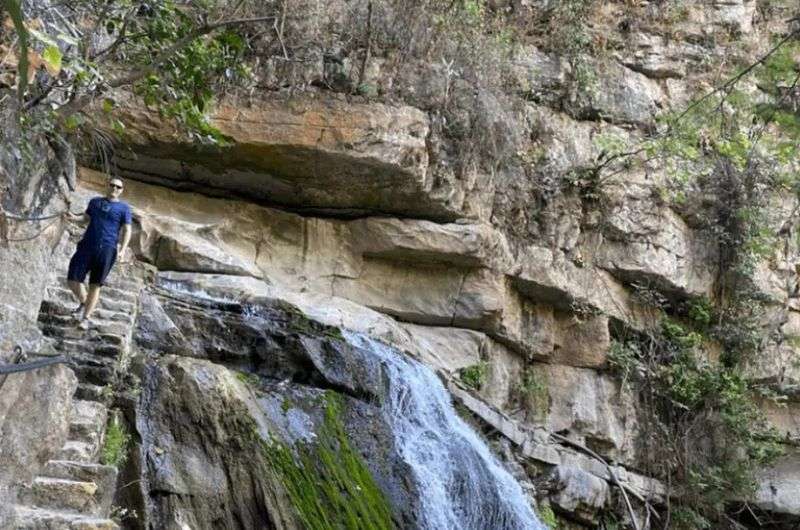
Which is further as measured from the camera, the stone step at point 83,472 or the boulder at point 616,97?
the boulder at point 616,97

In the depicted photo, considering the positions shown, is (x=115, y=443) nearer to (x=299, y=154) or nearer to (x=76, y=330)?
(x=76, y=330)

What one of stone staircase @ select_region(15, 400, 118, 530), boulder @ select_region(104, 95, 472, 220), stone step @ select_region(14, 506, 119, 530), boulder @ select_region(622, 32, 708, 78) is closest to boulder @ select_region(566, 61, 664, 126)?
boulder @ select_region(622, 32, 708, 78)

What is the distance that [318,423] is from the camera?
7.87m

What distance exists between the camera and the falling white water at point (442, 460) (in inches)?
328

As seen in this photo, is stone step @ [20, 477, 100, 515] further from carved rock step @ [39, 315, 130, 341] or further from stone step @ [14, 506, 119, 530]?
carved rock step @ [39, 315, 130, 341]

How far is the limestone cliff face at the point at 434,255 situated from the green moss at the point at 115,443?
99 cm

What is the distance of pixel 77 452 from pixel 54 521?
3.05ft

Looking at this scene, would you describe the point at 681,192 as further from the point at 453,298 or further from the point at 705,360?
the point at 453,298

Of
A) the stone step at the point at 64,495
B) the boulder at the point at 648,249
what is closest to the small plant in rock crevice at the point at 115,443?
the stone step at the point at 64,495

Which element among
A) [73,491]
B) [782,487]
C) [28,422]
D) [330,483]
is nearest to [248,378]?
[330,483]

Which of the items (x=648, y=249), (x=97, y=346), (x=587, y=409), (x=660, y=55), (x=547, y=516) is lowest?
(x=547, y=516)

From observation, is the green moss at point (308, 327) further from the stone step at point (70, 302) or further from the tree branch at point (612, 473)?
the tree branch at point (612, 473)

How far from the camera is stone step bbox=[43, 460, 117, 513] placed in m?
4.94

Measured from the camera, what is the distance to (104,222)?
287 inches
